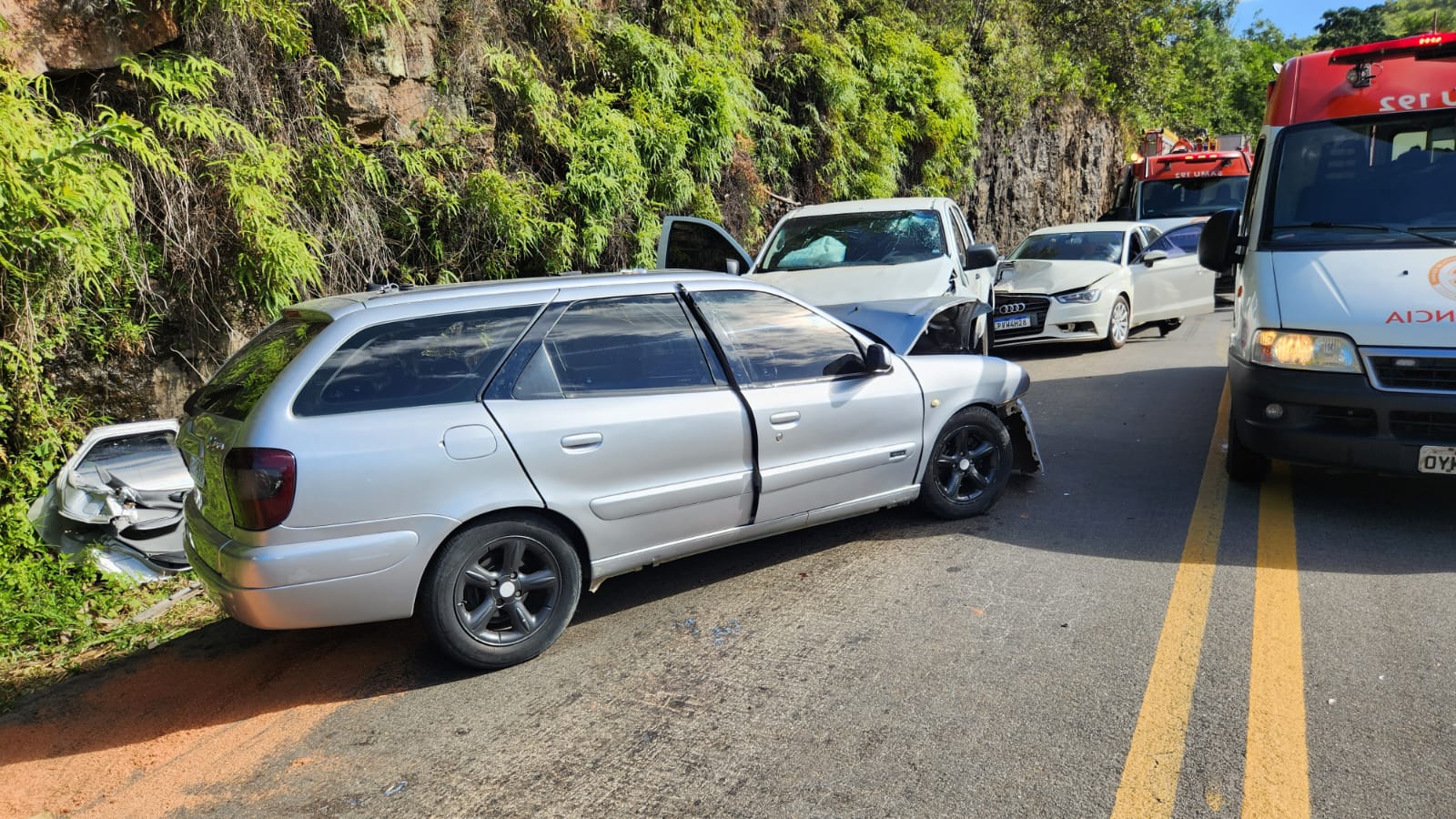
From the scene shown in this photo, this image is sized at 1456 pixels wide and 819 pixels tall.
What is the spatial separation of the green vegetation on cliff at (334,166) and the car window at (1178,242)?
4.58 meters

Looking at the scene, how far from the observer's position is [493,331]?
4199mm

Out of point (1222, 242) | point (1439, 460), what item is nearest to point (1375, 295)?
point (1439, 460)

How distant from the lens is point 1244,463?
19.9ft

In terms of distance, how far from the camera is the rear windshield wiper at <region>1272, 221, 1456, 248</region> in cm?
536

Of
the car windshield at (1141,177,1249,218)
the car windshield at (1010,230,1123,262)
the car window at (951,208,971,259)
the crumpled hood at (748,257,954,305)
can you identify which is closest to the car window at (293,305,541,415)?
the crumpled hood at (748,257,954,305)

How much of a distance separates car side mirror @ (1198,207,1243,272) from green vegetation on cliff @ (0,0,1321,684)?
4978mm

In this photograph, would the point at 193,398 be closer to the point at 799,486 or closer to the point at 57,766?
the point at 57,766

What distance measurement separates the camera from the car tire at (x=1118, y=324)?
12.1 meters

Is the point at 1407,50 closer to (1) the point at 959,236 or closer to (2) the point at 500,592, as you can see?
(1) the point at 959,236

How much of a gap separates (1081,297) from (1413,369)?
23.1ft

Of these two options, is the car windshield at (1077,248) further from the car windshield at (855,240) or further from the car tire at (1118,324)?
the car windshield at (855,240)

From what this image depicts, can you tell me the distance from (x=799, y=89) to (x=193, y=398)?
11.2 meters

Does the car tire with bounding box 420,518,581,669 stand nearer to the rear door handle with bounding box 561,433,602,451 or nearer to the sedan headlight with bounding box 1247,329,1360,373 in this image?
the rear door handle with bounding box 561,433,602,451

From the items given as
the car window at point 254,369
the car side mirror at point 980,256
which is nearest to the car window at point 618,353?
the car window at point 254,369
